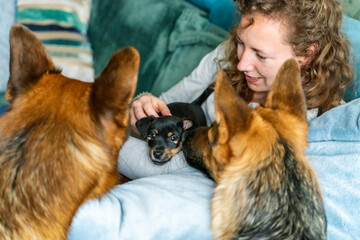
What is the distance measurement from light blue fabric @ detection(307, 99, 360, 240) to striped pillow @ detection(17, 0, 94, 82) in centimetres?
179

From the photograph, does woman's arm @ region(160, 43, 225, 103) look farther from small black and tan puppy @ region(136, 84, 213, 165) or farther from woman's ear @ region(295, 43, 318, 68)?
woman's ear @ region(295, 43, 318, 68)

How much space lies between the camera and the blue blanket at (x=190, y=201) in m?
1.23

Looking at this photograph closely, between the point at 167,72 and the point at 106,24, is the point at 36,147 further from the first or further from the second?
the point at 106,24

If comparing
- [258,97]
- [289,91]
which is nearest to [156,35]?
[258,97]

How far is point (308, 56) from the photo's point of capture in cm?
191

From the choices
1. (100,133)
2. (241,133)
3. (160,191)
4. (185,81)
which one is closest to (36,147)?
(100,133)

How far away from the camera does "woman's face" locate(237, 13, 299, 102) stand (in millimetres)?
1769

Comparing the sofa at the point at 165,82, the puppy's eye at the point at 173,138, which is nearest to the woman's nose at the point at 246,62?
the sofa at the point at 165,82

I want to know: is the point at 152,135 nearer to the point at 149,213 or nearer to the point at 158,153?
the point at 158,153

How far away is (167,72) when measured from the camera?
2.70m

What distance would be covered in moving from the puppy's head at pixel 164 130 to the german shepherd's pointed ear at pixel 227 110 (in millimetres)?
1096

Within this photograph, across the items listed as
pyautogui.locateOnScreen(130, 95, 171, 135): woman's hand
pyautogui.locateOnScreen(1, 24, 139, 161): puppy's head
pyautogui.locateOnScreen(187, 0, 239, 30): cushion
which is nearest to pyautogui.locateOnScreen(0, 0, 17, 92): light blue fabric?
pyautogui.locateOnScreen(130, 95, 171, 135): woman's hand

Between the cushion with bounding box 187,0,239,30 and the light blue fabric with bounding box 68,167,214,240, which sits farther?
the cushion with bounding box 187,0,239,30

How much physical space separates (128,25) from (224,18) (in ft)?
2.49
